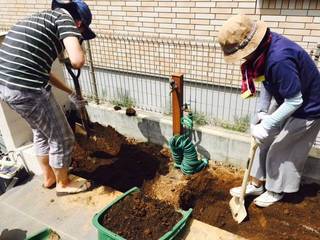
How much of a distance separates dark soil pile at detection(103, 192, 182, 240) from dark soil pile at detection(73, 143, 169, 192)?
0.78 metres

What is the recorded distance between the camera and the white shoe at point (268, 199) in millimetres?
3119

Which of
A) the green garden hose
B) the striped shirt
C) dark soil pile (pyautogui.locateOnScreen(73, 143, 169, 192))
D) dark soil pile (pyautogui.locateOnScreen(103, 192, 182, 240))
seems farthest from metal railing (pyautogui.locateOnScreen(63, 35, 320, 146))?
the striped shirt

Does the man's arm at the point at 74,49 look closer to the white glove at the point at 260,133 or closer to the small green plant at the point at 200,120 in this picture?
the white glove at the point at 260,133

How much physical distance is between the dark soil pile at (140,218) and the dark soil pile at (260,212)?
0.53 m

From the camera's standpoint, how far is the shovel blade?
9.82 feet

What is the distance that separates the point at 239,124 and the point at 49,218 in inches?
97.6

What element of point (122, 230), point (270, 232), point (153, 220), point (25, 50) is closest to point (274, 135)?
point (270, 232)

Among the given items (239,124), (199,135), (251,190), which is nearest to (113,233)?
(251,190)

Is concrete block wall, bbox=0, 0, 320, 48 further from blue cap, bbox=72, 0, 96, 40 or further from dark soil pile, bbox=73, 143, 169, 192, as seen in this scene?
blue cap, bbox=72, 0, 96, 40

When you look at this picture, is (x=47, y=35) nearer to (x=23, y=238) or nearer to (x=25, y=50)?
(x=25, y=50)

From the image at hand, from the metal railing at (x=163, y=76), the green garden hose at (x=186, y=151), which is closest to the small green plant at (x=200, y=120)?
the metal railing at (x=163, y=76)

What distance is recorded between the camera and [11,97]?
104 inches

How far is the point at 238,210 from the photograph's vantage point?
9.98 feet

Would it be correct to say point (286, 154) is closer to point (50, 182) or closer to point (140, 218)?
point (140, 218)
